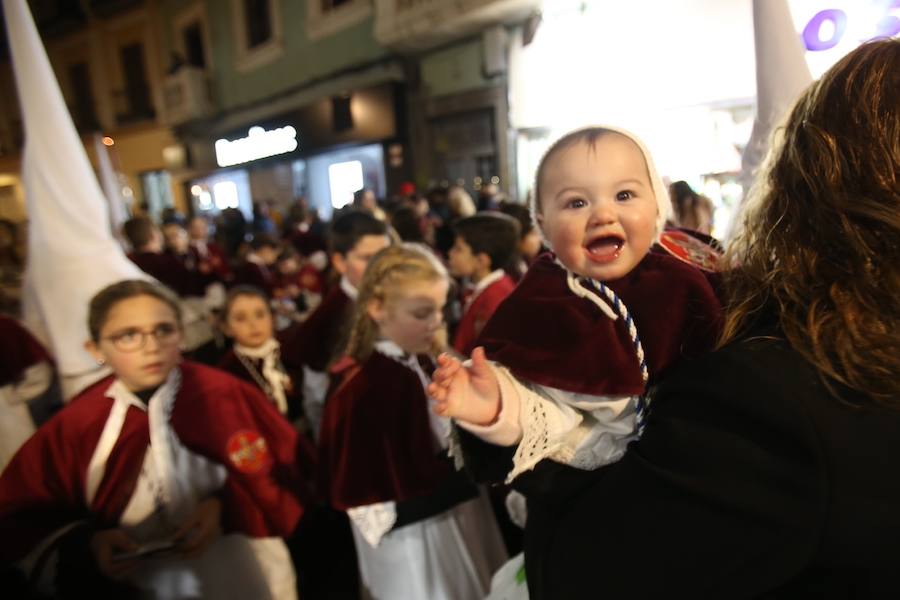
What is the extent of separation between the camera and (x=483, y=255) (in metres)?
2.88

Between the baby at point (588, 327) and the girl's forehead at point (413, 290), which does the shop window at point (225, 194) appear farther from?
the baby at point (588, 327)

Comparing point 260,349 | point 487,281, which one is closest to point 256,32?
point 260,349

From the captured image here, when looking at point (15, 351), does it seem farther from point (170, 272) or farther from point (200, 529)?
point (170, 272)

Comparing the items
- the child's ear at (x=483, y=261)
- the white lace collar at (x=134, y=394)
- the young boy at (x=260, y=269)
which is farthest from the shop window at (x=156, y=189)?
the white lace collar at (x=134, y=394)

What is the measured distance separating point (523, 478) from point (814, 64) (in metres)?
2.70

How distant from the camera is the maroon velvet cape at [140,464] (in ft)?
4.89

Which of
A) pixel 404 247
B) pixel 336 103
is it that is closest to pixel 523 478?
pixel 404 247

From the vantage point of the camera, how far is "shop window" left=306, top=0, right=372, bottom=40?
31.6ft

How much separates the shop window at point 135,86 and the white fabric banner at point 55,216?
1564 cm

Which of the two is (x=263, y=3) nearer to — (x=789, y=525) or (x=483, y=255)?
(x=483, y=255)

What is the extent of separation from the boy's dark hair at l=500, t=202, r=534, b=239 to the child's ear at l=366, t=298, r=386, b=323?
204 cm

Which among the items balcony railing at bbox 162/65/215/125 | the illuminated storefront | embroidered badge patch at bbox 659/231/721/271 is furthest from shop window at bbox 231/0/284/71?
embroidered badge patch at bbox 659/231/721/271

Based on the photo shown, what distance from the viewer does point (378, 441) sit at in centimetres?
171

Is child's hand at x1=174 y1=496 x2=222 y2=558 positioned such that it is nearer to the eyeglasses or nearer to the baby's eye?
the eyeglasses
